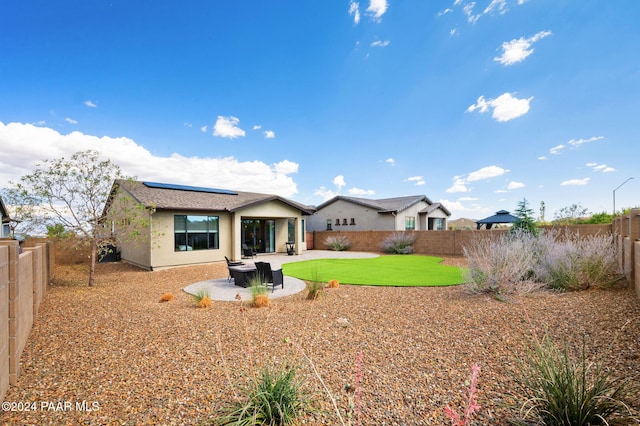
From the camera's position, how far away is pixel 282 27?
554 inches

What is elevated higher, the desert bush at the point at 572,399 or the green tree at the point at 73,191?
the green tree at the point at 73,191

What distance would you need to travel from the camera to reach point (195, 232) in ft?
49.4

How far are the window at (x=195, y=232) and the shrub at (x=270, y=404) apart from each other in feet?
43.5

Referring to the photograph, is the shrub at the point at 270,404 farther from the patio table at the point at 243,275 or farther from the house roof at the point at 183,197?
the house roof at the point at 183,197

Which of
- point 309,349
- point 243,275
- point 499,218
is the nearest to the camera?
point 309,349

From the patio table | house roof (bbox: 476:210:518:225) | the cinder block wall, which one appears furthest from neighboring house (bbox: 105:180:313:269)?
house roof (bbox: 476:210:518:225)

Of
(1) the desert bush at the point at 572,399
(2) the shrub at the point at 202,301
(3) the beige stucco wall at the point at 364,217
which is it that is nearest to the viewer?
(1) the desert bush at the point at 572,399

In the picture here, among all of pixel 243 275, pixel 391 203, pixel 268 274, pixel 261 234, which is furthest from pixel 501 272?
pixel 391 203

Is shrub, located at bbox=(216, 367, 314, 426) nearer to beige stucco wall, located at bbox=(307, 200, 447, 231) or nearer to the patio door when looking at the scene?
the patio door

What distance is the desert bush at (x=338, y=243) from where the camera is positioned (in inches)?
933

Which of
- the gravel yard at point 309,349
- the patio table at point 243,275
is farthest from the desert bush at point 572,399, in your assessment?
the patio table at point 243,275

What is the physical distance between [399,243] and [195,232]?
565 inches

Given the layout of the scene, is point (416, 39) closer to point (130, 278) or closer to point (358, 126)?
point (358, 126)

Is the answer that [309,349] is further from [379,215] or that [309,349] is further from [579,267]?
[379,215]
